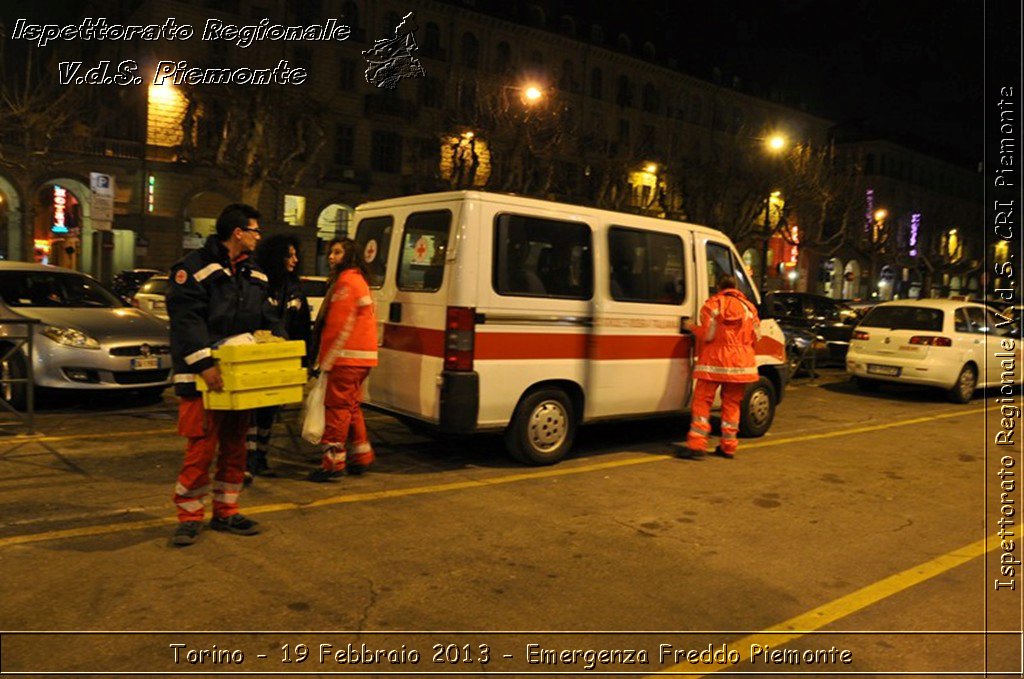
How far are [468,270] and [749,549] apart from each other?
9.21ft

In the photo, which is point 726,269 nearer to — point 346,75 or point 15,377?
point 15,377

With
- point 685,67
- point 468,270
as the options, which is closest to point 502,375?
point 468,270

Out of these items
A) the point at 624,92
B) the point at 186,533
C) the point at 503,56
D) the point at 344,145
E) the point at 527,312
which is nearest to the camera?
the point at 186,533

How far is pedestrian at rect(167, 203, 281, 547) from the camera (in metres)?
4.39

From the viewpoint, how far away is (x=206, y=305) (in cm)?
450

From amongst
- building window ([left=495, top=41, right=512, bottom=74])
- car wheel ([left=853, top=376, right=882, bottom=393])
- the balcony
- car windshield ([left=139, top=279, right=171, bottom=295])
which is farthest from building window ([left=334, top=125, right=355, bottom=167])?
car wheel ([left=853, top=376, right=882, bottom=393])

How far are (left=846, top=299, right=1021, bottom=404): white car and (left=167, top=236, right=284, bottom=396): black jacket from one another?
11.2 metres

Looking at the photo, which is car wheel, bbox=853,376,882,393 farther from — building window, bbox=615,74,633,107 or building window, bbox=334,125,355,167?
building window, bbox=615,74,633,107

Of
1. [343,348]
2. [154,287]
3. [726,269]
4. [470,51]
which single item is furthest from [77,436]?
[470,51]

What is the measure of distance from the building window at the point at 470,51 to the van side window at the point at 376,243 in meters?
38.7

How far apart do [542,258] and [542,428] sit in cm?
145

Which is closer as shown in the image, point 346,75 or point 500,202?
point 500,202

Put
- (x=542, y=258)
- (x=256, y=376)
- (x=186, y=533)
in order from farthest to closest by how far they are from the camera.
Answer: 1. (x=542, y=258)
2. (x=186, y=533)
3. (x=256, y=376)

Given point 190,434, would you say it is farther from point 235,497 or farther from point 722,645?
point 722,645
